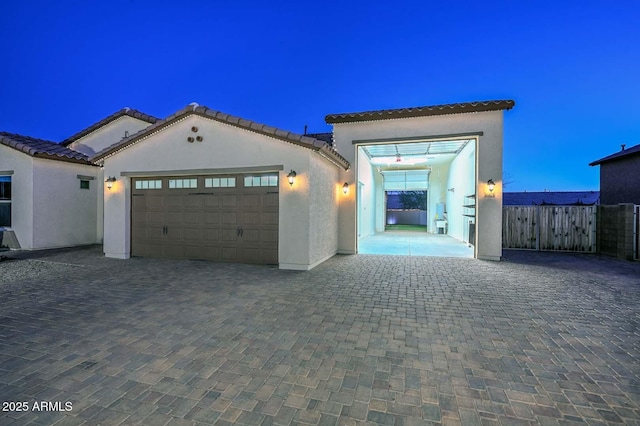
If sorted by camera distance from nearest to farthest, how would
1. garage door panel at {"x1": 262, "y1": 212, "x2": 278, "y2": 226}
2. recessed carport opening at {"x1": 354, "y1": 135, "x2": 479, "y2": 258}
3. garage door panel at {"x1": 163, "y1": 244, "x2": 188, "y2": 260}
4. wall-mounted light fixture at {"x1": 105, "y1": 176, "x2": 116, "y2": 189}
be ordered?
garage door panel at {"x1": 262, "y1": 212, "x2": 278, "y2": 226} → garage door panel at {"x1": 163, "y1": 244, "x2": 188, "y2": 260} → wall-mounted light fixture at {"x1": 105, "y1": 176, "x2": 116, "y2": 189} → recessed carport opening at {"x1": 354, "y1": 135, "x2": 479, "y2": 258}

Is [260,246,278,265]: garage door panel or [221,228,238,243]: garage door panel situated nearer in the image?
[260,246,278,265]: garage door panel

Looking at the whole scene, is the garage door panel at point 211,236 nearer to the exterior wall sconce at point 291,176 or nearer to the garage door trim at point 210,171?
the garage door trim at point 210,171

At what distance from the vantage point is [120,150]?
9367 mm

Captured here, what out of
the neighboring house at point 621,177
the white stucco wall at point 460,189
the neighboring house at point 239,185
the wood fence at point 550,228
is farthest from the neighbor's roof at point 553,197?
the neighboring house at point 239,185

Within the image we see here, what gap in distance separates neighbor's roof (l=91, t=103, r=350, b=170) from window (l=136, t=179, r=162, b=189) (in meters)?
1.18

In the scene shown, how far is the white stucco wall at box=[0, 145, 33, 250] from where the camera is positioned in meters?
10.7

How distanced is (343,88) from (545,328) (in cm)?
7736

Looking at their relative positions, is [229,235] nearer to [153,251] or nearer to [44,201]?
[153,251]

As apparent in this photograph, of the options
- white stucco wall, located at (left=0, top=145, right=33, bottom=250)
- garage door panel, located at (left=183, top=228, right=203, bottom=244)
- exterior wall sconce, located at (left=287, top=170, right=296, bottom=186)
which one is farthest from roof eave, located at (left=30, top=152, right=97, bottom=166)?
exterior wall sconce, located at (left=287, top=170, right=296, bottom=186)

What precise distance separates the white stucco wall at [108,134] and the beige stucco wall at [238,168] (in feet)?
16.9

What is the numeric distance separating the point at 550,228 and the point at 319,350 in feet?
38.6

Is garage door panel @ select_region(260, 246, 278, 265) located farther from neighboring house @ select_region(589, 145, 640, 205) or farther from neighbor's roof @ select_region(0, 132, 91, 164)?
neighboring house @ select_region(589, 145, 640, 205)

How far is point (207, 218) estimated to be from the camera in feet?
28.9

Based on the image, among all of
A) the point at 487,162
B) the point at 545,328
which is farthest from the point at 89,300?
the point at 487,162
